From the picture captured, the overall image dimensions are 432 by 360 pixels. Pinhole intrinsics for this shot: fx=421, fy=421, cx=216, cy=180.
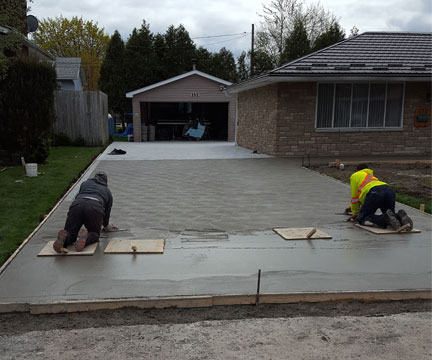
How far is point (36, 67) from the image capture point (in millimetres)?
11766

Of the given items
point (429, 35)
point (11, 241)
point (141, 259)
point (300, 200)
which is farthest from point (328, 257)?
point (429, 35)

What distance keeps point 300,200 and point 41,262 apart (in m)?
5.21

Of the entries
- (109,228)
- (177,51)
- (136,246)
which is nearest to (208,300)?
(136,246)

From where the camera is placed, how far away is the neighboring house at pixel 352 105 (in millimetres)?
15312

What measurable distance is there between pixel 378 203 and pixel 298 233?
1359mm

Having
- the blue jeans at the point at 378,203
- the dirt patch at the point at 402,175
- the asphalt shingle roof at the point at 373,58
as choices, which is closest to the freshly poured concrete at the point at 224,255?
the blue jeans at the point at 378,203

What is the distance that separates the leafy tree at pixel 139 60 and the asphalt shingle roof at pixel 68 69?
4216 millimetres

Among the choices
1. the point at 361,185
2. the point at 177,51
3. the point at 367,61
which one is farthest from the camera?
the point at 177,51

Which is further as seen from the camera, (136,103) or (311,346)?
(136,103)

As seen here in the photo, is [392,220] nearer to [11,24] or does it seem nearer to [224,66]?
[11,24]

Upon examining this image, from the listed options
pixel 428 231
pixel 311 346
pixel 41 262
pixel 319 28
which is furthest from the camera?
pixel 319 28

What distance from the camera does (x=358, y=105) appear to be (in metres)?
15.9

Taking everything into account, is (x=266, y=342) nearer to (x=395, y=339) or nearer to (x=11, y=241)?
(x=395, y=339)

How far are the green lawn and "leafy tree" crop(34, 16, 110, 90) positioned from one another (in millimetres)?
39283
